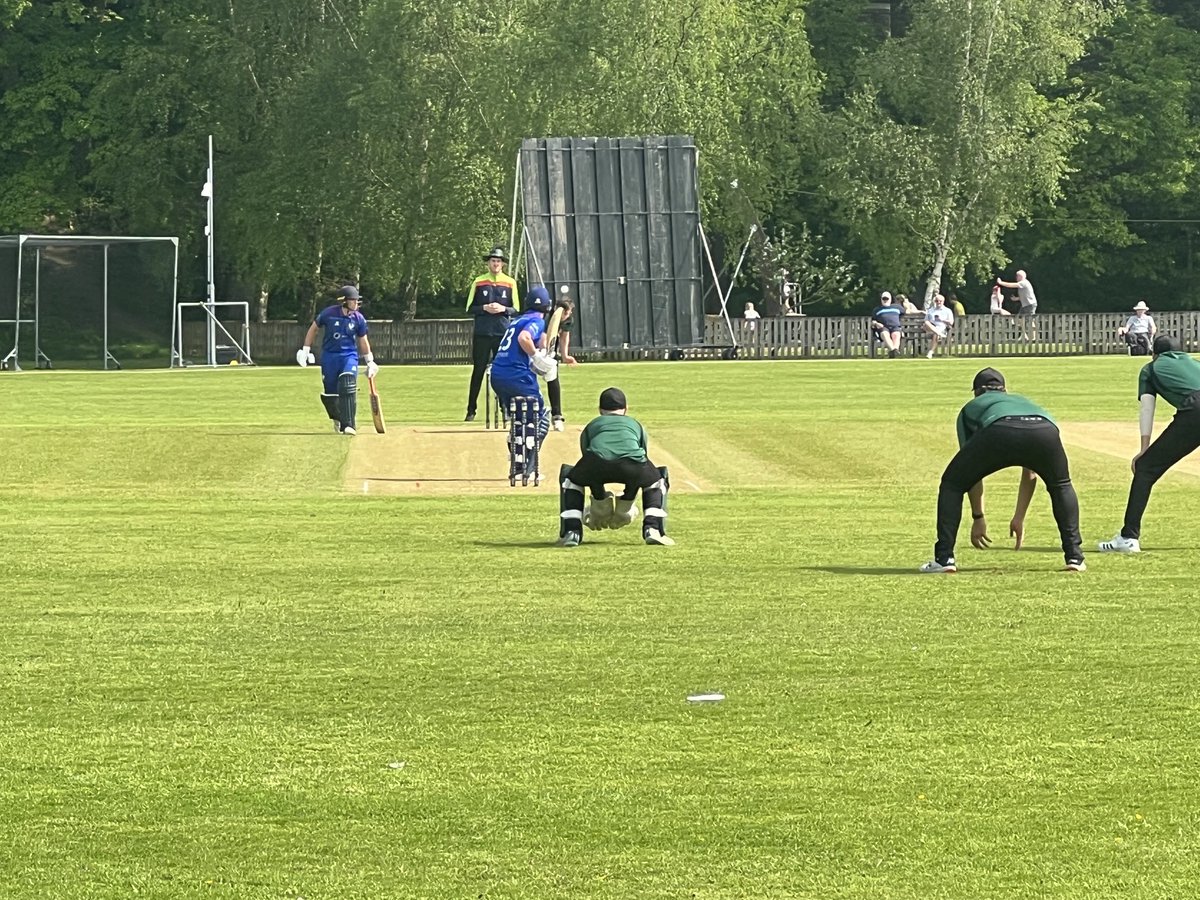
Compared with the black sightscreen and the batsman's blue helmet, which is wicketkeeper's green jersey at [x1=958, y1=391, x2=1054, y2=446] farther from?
the black sightscreen

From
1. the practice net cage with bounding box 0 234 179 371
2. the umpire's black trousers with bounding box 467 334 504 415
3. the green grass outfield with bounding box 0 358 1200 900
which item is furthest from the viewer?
the practice net cage with bounding box 0 234 179 371

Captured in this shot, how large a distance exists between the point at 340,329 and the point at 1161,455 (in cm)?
1285

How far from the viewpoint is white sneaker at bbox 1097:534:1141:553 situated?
15.6 metres

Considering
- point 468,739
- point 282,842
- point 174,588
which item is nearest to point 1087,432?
point 174,588

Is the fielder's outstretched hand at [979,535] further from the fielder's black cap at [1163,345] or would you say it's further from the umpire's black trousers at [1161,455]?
the fielder's black cap at [1163,345]

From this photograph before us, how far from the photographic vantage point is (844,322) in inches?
2418

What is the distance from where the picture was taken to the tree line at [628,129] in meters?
62.6

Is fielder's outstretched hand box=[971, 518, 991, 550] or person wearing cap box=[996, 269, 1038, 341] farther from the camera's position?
person wearing cap box=[996, 269, 1038, 341]

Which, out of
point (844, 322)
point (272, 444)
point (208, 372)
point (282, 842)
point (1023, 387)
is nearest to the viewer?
point (282, 842)

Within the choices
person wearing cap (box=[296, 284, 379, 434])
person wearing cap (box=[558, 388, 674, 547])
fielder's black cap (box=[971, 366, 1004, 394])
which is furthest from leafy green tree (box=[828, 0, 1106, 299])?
fielder's black cap (box=[971, 366, 1004, 394])

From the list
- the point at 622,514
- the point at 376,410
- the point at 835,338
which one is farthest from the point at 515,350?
the point at 835,338

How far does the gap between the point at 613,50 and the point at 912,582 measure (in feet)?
164

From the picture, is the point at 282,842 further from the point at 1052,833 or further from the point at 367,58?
the point at 367,58

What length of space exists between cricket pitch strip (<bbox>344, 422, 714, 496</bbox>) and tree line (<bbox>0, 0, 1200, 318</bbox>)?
35.9 meters
